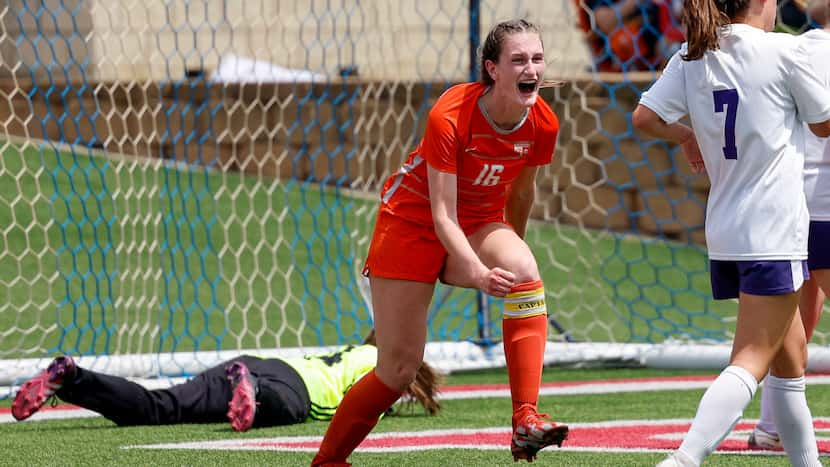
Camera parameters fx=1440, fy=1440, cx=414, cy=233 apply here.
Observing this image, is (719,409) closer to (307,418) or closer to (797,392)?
(797,392)

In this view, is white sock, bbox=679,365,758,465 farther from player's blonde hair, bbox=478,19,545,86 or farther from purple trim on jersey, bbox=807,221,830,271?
player's blonde hair, bbox=478,19,545,86

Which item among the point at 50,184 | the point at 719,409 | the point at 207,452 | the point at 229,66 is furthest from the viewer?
the point at 229,66

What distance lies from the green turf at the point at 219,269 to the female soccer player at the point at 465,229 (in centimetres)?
357

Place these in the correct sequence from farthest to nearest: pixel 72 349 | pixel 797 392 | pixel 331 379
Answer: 1. pixel 72 349
2. pixel 331 379
3. pixel 797 392

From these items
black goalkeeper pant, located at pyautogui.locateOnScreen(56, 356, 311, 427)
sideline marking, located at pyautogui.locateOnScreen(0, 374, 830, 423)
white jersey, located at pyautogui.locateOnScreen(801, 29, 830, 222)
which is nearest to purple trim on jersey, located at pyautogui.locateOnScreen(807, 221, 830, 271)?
white jersey, located at pyautogui.locateOnScreen(801, 29, 830, 222)

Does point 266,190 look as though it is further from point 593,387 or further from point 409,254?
point 409,254

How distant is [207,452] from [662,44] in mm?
7448

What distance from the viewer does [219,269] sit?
9680 mm

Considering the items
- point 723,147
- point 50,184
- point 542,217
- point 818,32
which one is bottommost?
point 542,217

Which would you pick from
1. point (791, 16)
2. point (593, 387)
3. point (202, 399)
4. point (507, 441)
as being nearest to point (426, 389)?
point (507, 441)

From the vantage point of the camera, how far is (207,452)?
5117 millimetres

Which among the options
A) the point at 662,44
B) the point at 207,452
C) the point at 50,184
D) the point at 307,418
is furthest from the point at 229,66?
the point at 207,452

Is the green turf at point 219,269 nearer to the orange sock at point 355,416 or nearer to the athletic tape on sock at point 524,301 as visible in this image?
the orange sock at point 355,416

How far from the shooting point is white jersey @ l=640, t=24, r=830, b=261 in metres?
3.80
